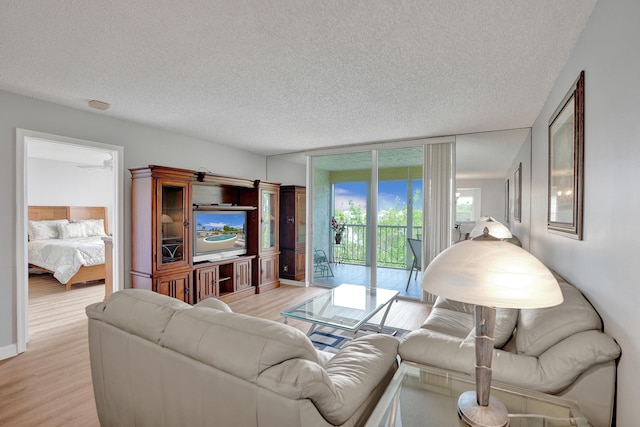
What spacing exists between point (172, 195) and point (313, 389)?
335 cm

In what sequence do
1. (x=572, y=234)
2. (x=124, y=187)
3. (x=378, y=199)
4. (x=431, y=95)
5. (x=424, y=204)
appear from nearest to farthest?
(x=572, y=234) < (x=431, y=95) < (x=124, y=187) < (x=424, y=204) < (x=378, y=199)

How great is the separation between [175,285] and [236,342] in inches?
117

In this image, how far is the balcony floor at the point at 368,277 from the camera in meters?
4.69

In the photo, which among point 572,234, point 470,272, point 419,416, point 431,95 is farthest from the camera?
point 431,95

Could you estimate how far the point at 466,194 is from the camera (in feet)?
16.8

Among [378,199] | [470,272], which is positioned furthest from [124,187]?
[470,272]

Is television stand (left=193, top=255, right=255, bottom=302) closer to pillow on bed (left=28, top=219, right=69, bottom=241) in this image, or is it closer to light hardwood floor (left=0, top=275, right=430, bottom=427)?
light hardwood floor (left=0, top=275, right=430, bottom=427)

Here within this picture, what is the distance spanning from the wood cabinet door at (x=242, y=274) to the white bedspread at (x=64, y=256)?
2.63 metres

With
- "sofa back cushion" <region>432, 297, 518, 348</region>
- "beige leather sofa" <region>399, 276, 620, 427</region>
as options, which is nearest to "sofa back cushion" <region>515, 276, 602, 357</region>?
"beige leather sofa" <region>399, 276, 620, 427</region>

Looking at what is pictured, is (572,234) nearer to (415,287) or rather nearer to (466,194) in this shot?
(415,287)

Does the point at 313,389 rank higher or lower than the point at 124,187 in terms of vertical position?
lower

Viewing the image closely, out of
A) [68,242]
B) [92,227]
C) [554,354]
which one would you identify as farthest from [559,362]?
[92,227]

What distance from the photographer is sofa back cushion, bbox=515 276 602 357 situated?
53.5 inches

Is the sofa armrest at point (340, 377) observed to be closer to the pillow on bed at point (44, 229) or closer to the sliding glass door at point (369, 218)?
the sliding glass door at point (369, 218)
